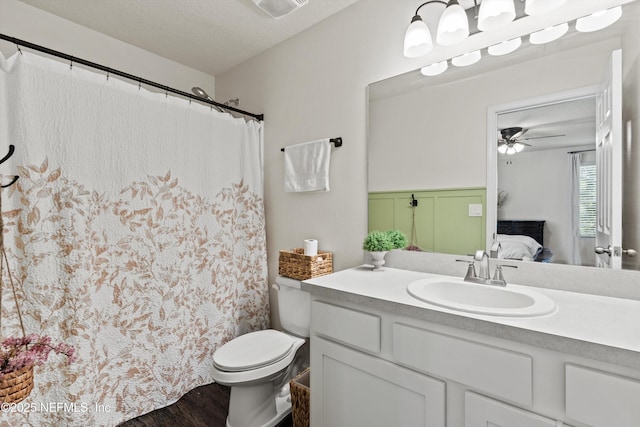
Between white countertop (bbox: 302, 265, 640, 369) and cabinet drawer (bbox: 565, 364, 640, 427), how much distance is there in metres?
0.05

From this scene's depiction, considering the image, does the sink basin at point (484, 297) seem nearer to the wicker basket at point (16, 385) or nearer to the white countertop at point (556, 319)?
the white countertop at point (556, 319)

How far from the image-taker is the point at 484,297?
3.96ft

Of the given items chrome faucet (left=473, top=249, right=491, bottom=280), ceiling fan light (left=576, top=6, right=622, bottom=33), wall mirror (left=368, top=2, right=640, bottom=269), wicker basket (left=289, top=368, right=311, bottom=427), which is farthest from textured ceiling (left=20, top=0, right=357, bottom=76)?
wicker basket (left=289, top=368, right=311, bottom=427)

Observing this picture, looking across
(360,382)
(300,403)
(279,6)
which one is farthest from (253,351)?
(279,6)

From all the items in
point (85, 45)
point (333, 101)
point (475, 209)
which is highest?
point (85, 45)

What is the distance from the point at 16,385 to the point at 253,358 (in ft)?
3.06

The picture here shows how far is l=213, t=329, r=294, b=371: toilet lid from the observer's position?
4.80ft

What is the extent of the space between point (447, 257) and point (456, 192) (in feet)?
1.07

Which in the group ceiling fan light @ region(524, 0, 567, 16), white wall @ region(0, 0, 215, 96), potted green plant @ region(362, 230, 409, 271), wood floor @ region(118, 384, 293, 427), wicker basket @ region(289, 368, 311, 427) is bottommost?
wood floor @ region(118, 384, 293, 427)

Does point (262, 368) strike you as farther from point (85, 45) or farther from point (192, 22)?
point (85, 45)

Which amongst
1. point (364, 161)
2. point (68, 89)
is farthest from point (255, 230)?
point (68, 89)

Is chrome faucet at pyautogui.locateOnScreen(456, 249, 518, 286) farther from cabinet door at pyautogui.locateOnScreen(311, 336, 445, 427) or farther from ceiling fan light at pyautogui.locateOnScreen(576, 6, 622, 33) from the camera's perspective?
ceiling fan light at pyautogui.locateOnScreen(576, 6, 622, 33)

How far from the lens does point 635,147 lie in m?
1.06

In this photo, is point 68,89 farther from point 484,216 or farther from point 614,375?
point 614,375
